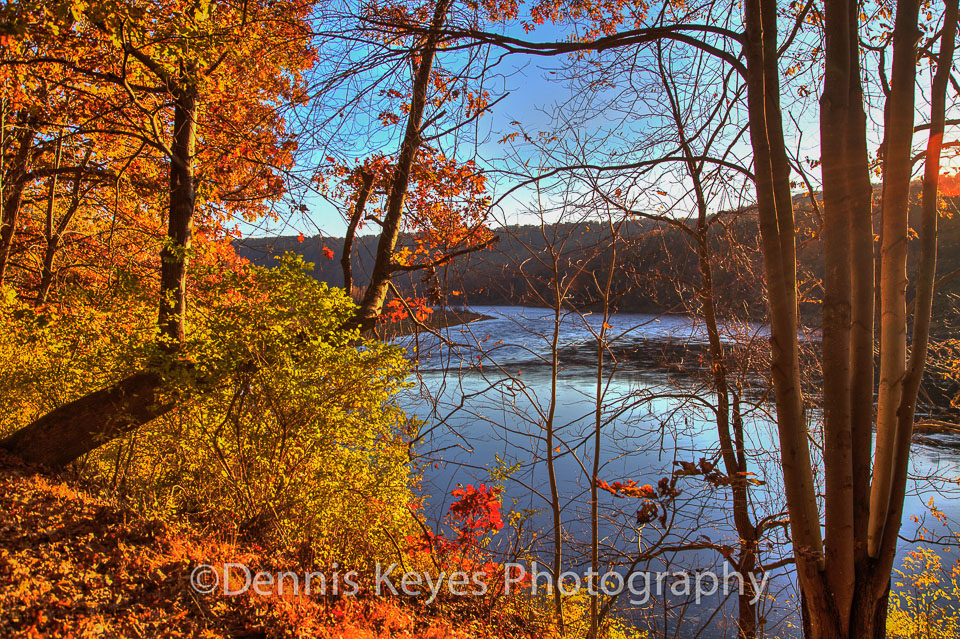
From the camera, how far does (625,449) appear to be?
26.2 feet

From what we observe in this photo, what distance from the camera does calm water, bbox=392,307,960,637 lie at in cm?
408

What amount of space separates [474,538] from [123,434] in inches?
153

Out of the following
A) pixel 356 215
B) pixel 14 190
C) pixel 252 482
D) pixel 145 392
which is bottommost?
pixel 252 482

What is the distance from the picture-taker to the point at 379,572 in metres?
4.08

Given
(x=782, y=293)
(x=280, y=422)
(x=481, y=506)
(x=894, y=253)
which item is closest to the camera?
(x=782, y=293)

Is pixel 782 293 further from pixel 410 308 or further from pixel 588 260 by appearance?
pixel 410 308

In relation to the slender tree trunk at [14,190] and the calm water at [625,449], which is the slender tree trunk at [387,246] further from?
the slender tree trunk at [14,190]

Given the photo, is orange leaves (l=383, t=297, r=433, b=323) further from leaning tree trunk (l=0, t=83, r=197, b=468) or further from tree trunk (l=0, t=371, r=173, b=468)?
tree trunk (l=0, t=371, r=173, b=468)

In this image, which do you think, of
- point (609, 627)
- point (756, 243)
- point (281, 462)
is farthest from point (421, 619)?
point (756, 243)

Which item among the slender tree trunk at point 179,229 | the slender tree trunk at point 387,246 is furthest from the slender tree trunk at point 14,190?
the slender tree trunk at point 387,246

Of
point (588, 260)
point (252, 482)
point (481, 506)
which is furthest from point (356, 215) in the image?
point (481, 506)

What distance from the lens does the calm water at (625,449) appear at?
13.4ft

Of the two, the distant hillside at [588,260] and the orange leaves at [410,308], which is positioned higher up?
the distant hillside at [588,260]

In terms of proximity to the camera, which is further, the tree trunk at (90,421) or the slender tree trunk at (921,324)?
the tree trunk at (90,421)
